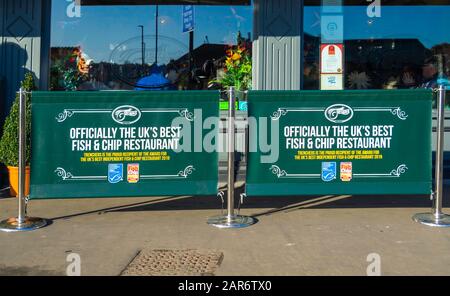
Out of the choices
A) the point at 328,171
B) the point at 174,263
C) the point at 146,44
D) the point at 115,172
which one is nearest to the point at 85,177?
the point at 115,172

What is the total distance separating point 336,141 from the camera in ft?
21.0

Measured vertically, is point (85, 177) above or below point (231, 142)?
below

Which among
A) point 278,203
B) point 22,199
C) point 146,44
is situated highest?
point 146,44

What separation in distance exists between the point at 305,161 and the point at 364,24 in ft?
13.1

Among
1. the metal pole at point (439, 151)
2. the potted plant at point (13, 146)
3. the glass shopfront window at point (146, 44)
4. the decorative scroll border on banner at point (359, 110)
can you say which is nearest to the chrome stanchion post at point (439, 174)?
the metal pole at point (439, 151)

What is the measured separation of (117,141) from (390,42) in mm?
5315

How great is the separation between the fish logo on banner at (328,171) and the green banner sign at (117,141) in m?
1.27

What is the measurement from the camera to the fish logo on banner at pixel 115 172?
6.32 metres

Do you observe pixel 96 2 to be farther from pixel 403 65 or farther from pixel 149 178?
pixel 403 65

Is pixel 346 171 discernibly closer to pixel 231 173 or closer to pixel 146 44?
pixel 231 173

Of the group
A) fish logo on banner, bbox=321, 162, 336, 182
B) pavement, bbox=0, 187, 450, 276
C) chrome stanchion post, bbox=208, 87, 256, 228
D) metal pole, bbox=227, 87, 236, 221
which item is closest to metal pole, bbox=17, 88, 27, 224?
pavement, bbox=0, 187, 450, 276
